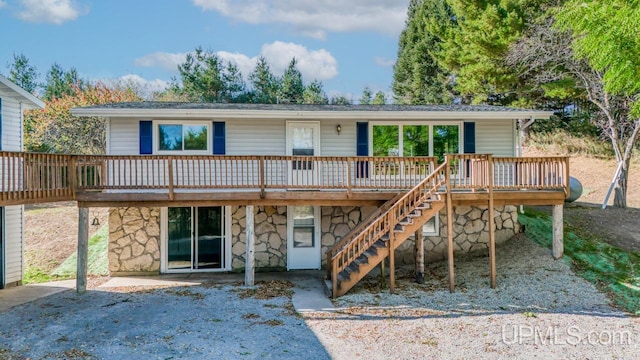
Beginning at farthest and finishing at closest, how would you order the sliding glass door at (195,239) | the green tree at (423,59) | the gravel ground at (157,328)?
1. the green tree at (423,59)
2. the sliding glass door at (195,239)
3. the gravel ground at (157,328)

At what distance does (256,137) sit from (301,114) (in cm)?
156

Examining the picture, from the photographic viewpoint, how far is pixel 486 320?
23.7ft

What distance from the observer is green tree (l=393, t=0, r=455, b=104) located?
27438mm

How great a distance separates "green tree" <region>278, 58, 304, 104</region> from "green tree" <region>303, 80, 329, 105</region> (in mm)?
557

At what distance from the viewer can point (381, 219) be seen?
8.77 metres

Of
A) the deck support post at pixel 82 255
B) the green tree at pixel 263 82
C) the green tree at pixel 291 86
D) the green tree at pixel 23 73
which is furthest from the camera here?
the green tree at pixel 23 73

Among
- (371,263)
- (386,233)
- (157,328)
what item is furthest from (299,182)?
(157,328)

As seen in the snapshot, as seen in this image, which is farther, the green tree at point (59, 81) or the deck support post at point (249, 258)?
the green tree at point (59, 81)

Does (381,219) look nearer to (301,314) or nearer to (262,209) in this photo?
Result: (301,314)

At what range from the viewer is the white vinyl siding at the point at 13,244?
1022cm

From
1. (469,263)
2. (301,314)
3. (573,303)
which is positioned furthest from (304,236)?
(573,303)

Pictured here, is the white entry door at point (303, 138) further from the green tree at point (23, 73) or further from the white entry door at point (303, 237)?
the green tree at point (23, 73)

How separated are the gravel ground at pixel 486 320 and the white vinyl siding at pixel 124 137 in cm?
665

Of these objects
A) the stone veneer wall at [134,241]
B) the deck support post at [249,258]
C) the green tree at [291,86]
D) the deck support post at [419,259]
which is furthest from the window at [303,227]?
the green tree at [291,86]
